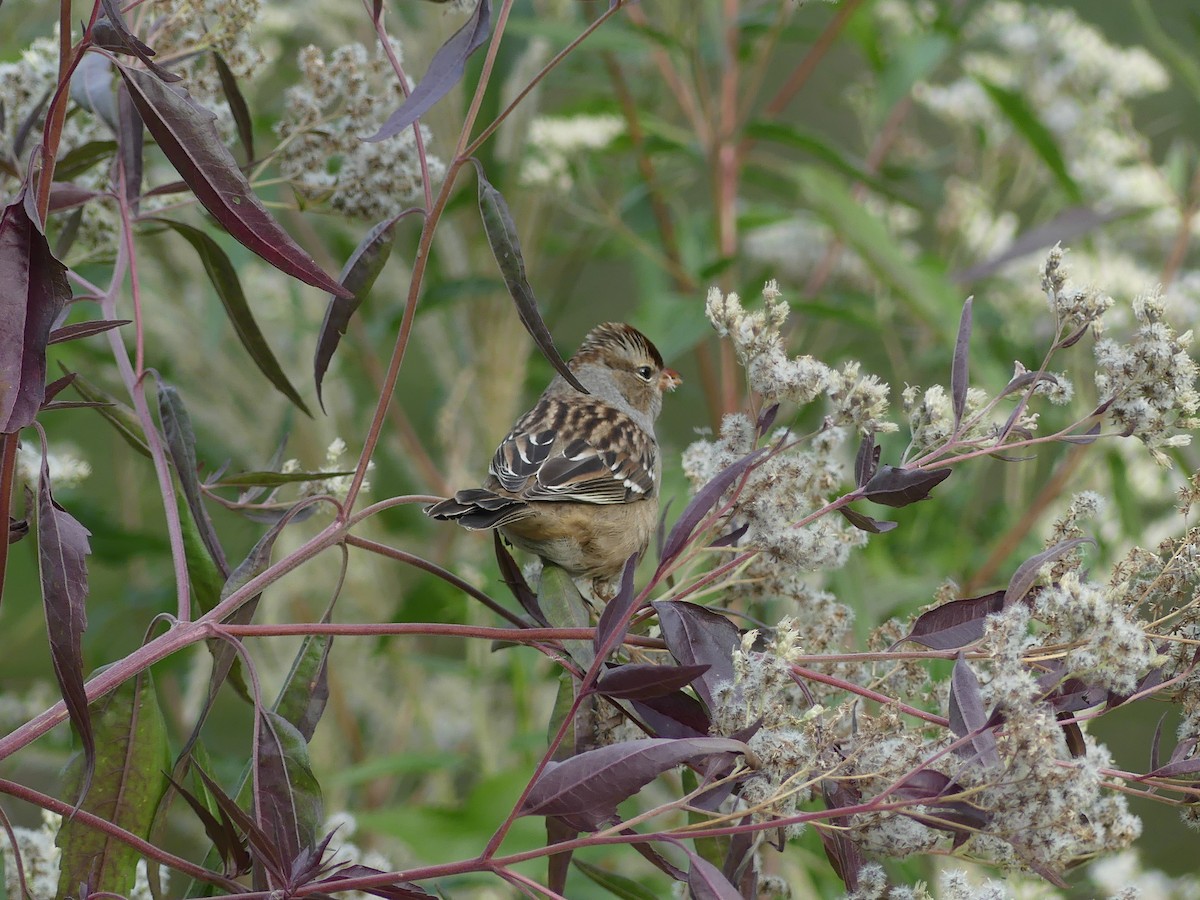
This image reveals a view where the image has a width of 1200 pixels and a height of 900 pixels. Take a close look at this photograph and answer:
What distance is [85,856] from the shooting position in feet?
4.03

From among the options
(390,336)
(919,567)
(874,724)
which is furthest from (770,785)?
(390,336)

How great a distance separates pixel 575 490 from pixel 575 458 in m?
0.08

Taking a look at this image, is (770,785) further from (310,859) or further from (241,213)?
(241,213)

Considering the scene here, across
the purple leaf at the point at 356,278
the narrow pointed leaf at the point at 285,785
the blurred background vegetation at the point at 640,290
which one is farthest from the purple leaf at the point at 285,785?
the blurred background vegetation at the point at 640,290

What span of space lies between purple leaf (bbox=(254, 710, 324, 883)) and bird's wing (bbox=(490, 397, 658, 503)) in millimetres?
764

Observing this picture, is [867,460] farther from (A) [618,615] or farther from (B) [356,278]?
(B) [356,278]

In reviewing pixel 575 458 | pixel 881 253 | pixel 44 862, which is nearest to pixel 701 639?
pixel 44 862

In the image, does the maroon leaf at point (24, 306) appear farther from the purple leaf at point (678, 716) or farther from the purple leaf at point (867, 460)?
the purple leaf at point (867, 460)

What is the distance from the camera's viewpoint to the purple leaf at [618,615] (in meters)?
1.11

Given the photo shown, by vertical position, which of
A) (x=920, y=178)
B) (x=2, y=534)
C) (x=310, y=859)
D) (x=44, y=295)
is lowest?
(x=310, y=859)

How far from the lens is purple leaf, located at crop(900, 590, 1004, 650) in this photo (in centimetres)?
124

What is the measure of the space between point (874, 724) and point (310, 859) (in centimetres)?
51

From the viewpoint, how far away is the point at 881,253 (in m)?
2.99

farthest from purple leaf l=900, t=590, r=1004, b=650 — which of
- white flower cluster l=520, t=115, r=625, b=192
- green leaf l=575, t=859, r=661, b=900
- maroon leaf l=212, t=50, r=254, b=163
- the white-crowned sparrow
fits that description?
white flower cluster l=520, t=115, r=625, b=192
